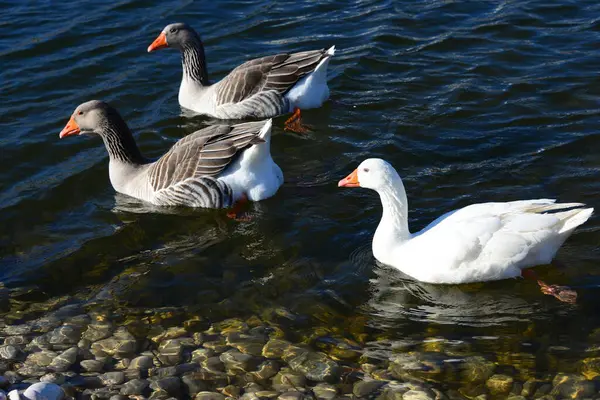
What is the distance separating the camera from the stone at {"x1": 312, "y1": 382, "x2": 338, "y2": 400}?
658cm

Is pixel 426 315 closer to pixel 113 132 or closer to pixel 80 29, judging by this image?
pixel 113 132

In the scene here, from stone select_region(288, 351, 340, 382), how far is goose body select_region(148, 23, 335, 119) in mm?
5669

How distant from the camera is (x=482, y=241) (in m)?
7.64

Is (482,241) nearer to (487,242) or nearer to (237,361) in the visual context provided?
(487,242)

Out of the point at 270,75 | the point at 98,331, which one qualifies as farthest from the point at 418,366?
the point at 270,75

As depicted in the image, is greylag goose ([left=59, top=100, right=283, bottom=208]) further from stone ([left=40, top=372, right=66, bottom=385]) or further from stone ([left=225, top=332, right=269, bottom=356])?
stone ([left=40, top=372, right=66, bottom=385])

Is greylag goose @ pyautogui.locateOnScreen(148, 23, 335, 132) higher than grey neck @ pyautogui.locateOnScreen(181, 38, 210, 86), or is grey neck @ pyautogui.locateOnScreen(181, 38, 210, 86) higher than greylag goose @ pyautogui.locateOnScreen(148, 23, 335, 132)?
grey neck @ pyautogui.locateOnScreen(181, 38, 210, 86)

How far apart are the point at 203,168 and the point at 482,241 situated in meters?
3.57

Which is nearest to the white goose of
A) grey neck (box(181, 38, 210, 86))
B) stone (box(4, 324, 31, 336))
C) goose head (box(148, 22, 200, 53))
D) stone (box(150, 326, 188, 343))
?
stone (box(150, 326, 188, 343))

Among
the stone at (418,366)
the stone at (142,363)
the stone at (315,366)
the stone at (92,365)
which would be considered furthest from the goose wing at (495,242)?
the stone at (92,365)

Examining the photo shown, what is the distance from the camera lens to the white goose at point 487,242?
7.62 m

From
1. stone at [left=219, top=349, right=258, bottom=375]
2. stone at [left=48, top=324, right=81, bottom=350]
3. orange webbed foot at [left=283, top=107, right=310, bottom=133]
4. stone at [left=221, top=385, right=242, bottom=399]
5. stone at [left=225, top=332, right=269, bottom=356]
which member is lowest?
stone at [left=221, top=385, right=242, bottom=399]

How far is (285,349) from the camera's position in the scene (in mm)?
7180

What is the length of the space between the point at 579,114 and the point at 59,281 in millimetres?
6836
